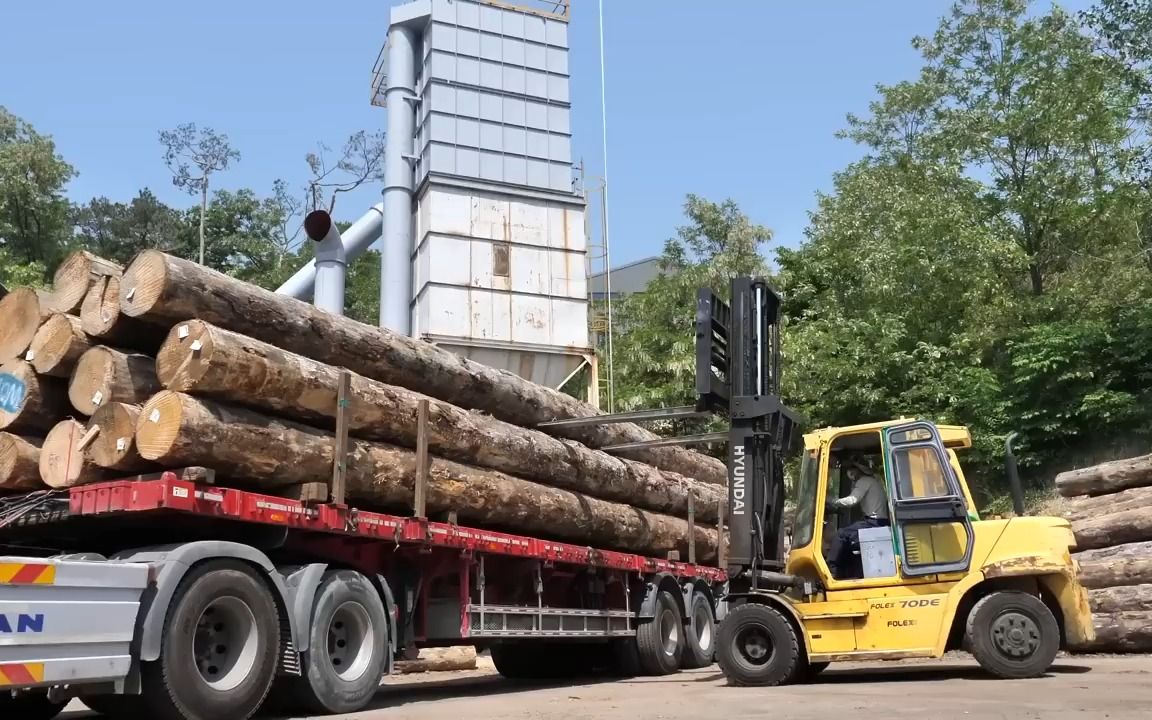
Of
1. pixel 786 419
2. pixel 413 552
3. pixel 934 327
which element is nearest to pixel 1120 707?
pixel 786 419

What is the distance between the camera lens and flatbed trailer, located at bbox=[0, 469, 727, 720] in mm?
6461

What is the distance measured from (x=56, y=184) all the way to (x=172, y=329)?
1548 inches

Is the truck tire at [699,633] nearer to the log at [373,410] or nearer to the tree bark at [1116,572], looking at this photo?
the log at [373,410]

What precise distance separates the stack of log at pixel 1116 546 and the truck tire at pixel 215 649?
11.5 m

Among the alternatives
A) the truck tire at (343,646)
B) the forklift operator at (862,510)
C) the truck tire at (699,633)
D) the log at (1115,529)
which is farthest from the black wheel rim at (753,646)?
the log at (1115,529)

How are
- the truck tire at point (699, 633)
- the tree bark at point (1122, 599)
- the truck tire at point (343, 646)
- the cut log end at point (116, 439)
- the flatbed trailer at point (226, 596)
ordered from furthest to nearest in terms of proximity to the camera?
the truck tire at point (699, 633) < the tree bark at point (1122, 599) < the truck tire at point (343, 646) < the cut log end at point (116, 439) < the flatbed trailer at point (226, 596)

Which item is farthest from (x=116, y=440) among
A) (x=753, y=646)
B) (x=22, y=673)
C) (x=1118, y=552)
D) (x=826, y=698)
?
(x=1118, y=552)

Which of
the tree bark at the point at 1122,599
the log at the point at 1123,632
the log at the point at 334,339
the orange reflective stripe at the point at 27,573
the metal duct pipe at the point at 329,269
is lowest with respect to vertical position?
the log at the point at 1123,632

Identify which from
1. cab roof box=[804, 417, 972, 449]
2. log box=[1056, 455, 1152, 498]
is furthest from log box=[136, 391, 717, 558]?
log box=[1056, 455, 1152, 498]

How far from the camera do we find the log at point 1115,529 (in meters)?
15.1

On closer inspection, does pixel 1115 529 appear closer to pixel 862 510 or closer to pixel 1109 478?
pixel 1109 478

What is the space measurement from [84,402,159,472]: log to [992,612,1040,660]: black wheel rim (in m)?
7.56

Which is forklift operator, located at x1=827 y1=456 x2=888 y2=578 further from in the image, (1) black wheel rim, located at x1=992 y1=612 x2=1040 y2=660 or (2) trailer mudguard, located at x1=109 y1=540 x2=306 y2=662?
(2) trailer mudguard, located at x1=109 y1=540 x2=306 y2=662

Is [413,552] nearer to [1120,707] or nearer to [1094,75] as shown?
[1120,707]
